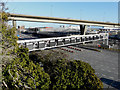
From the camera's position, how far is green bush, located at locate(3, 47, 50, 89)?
378 inches

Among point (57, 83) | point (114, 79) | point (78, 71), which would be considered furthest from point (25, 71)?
point (114, 79)

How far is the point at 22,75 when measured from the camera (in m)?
9.89

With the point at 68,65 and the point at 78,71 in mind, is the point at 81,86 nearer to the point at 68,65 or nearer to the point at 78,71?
the point at 78,71

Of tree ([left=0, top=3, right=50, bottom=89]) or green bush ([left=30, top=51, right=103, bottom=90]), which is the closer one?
tree ([left=0, top=3, right=50, bottom=89])

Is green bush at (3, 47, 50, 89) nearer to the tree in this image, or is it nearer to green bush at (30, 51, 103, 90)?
the tree

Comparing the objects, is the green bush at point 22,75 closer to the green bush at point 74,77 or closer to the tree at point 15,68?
the tree at point 15,68

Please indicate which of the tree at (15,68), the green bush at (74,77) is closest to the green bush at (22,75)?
the tree at (15,68)

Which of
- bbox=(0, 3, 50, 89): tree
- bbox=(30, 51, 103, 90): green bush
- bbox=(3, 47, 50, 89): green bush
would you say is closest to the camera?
bbox=(0, 3, 50, 89): tree

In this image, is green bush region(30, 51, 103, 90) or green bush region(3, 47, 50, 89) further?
green bush region(30, 51, 103, 90)

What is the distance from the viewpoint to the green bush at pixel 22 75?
9609 millimetres

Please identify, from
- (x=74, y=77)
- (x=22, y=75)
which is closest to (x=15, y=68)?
(x=22, y=75)

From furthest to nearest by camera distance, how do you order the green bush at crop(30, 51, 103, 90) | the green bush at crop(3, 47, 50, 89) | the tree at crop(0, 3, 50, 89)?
the green bush at crop(30, 51, 103, 90) → the green bush at crop(3, 47, 50, 89) → the tree at crop(0, 3, 50, 89)

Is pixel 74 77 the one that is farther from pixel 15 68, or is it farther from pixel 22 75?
pixel 15 68

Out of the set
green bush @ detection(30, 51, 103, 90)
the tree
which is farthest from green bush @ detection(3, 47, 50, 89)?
green bush @ detection(30, 51, 103, 90)
